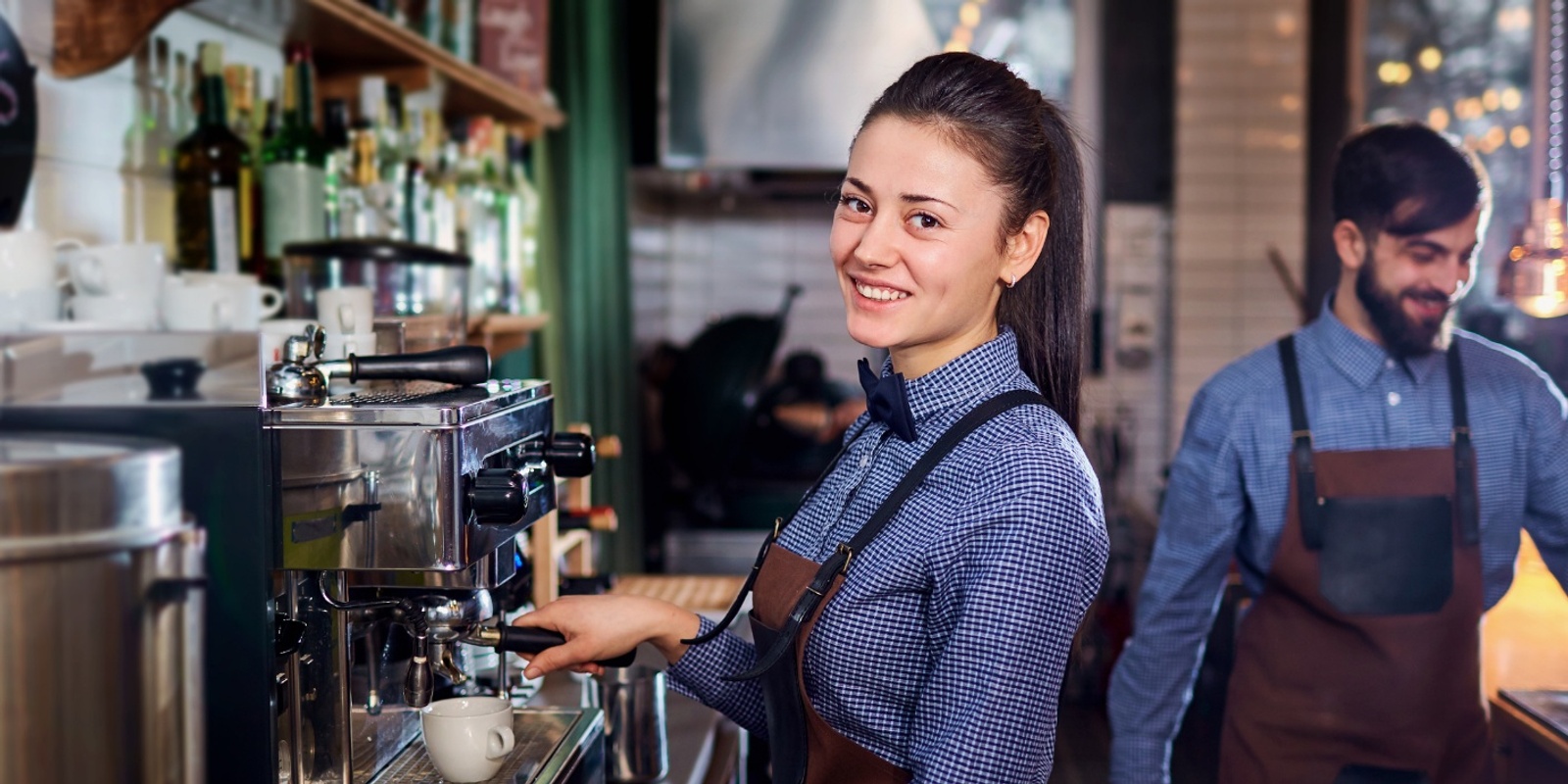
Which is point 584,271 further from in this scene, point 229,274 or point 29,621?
point 29,621

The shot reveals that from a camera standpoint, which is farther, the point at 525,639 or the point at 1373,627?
the point at 1373,627

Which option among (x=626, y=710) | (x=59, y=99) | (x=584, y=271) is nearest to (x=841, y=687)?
(x=626, y=710)

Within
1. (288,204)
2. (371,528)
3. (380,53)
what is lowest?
(371,528)

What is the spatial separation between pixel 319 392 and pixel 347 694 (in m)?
0.27

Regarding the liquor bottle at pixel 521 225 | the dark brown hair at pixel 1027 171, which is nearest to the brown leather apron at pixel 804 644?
the dark brown hair at pixel 1027 171

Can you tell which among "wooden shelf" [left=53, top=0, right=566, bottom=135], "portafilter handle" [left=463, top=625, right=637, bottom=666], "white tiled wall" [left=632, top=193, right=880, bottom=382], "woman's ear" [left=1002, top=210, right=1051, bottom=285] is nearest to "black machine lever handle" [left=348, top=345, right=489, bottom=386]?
"portafilter handle" [left=463, top=625, right=637, bottom=666]

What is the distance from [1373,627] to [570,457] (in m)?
1.29

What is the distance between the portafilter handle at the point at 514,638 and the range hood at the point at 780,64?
3544 millimetres

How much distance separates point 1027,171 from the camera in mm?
1252

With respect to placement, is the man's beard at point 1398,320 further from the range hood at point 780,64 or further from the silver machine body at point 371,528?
the range hood at point 780,64

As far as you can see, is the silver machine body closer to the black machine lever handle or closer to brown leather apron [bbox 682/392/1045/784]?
the black machine lever handle

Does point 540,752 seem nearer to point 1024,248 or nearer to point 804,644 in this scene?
point 804,644

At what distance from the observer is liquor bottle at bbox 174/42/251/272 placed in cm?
184

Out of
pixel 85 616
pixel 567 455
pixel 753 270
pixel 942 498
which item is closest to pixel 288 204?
pixel 567 455
